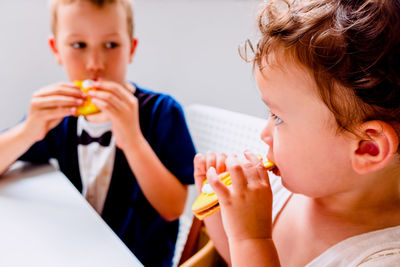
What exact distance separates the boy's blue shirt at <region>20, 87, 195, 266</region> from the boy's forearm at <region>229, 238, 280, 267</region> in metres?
0.46

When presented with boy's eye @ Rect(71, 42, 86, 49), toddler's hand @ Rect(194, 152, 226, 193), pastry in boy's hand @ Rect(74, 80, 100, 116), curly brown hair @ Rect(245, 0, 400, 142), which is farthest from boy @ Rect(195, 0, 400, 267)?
boy's eye @ Rect(71, 42, 86, 49)

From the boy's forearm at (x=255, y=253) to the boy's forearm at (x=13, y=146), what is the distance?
2.20ft

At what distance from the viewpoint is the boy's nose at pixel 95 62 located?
0.94m

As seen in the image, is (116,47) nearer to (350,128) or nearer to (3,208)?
(3,208)

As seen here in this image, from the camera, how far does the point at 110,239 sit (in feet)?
1.97

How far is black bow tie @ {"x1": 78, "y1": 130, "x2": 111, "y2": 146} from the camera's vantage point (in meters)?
1.03

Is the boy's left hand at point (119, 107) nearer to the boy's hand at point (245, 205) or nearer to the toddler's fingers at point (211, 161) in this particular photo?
the toddler's fingers at point (211, 161)

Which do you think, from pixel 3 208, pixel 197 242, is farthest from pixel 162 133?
pixel 3 208

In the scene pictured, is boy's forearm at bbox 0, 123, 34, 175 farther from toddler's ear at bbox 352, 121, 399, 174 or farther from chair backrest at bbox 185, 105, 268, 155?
toddler's ear at bbox 352, 121, 399, 174

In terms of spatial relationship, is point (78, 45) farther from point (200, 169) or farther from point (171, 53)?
point (171, 53)

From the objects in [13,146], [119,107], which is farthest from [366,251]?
[13,146]

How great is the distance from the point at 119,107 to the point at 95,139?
0.23 m

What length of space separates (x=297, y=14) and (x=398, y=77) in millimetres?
182

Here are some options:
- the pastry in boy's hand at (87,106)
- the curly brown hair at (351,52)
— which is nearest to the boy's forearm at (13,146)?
the pastry in boy's hand at (87,106)
